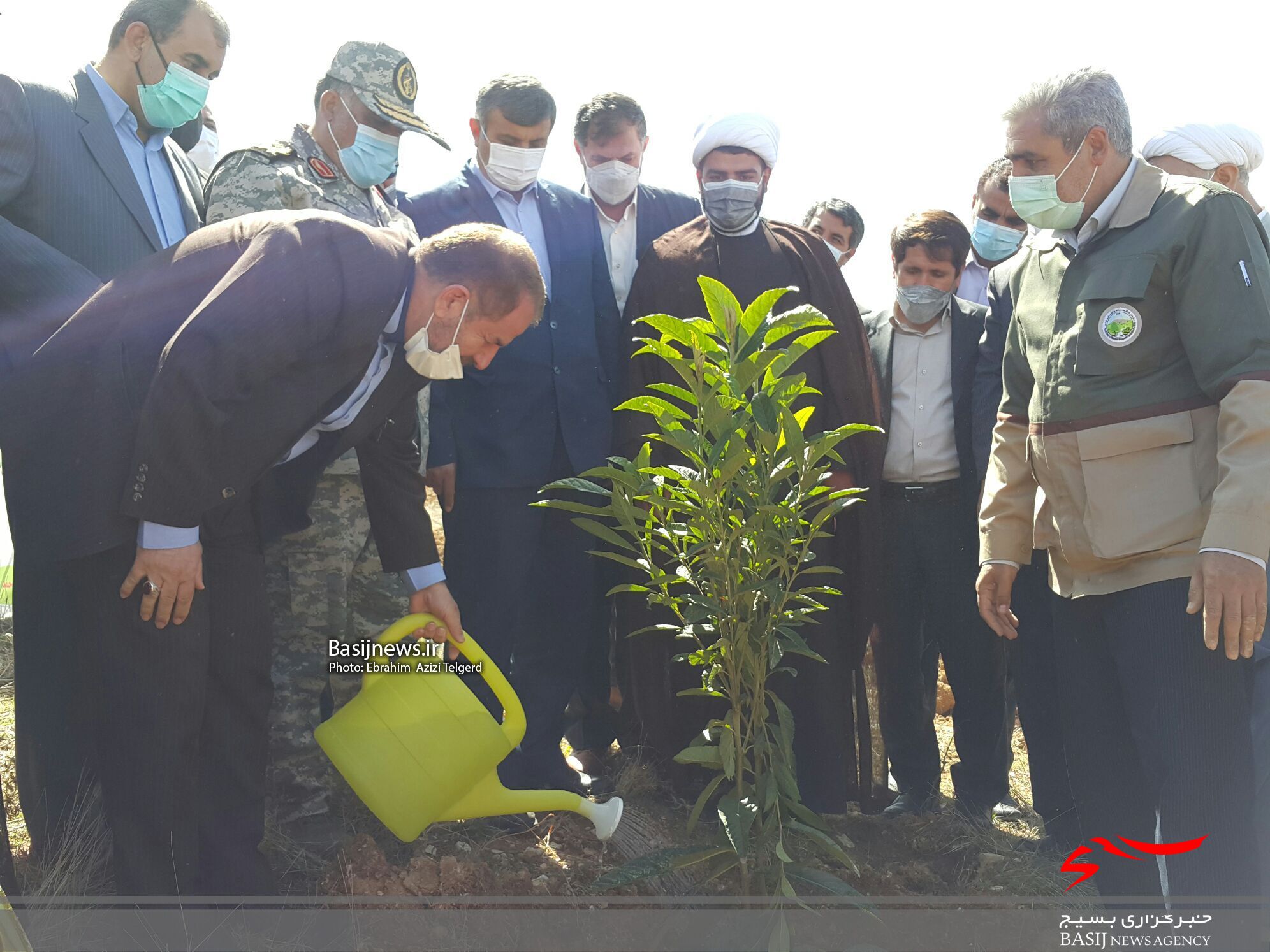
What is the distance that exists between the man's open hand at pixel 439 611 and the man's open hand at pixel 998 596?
1275 mm

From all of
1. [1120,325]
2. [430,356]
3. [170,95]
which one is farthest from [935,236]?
[170,95]

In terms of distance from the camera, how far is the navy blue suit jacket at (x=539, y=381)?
3.32m

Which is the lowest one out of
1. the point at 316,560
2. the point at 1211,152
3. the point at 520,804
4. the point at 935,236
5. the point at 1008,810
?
the point at 1008,810

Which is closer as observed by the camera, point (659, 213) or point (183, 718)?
point (183, 718)

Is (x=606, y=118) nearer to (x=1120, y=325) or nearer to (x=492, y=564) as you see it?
(x=492, y=564)

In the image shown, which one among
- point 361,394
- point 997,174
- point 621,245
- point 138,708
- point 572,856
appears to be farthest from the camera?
point 997,174

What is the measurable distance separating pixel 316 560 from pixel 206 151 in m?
2.66

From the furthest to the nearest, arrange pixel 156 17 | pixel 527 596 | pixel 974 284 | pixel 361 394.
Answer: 1. pixel 974 284
2. pixel 527 596
3. pixel 156 17
4. pixel 361 394

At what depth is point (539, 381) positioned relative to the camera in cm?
338

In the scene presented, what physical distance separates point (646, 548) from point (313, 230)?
38.9 inches

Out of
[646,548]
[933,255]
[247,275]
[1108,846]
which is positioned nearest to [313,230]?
[247,275]

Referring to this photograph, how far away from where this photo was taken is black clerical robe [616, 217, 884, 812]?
337 cm

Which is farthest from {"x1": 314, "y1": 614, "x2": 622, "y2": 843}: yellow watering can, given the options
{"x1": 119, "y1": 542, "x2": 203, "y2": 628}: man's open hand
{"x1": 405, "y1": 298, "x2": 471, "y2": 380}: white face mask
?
{"x1": 405, "y1": 298, "x2": 471, "y2": 380}: white face mask

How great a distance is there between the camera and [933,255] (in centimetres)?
349
